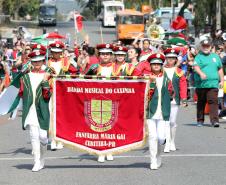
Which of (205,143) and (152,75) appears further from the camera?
(205,143)

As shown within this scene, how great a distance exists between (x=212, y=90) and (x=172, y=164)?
20.6ft

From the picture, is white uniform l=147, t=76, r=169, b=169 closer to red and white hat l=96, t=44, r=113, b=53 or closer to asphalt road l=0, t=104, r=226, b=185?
asphalt road l=0, t=104, r=226, b=185

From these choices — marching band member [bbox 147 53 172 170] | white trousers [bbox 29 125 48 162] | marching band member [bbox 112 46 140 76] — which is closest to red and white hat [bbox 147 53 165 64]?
marching band member [bbox 147 53 172 170]

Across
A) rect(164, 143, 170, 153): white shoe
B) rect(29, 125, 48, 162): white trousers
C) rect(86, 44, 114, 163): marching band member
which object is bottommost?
rect(164, 143, 170, 153): white shoe

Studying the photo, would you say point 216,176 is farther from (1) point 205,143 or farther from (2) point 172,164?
(1) point 205,143

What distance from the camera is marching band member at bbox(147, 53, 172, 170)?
12.4m

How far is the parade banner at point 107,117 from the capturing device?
1254 cm

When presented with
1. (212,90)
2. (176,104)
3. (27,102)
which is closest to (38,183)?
(27,102)

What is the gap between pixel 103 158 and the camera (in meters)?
A: 13.3

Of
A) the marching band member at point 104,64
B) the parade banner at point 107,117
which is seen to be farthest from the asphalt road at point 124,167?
the marching band member at point 104,64

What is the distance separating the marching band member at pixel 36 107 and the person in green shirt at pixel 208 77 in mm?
6800

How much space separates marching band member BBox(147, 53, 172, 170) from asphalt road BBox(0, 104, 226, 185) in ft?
1.37

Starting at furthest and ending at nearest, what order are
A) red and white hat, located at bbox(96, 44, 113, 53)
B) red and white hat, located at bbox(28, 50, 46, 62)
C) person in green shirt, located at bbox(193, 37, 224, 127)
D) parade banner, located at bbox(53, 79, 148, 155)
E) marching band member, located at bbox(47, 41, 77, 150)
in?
person in green shirt, located at bbox(193, 37, 224, 127)
marching band member, located at bbox(47, 41, 77, 150)
red and white hat, located at bbox(96, 44, 113, 53)
parade banner, located at bbox(53, 79, 148, 155)
red and white hat, located at bbox(28, 50, 46, 62)

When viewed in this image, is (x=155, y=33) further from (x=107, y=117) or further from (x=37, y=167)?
(x=37, y=167)
